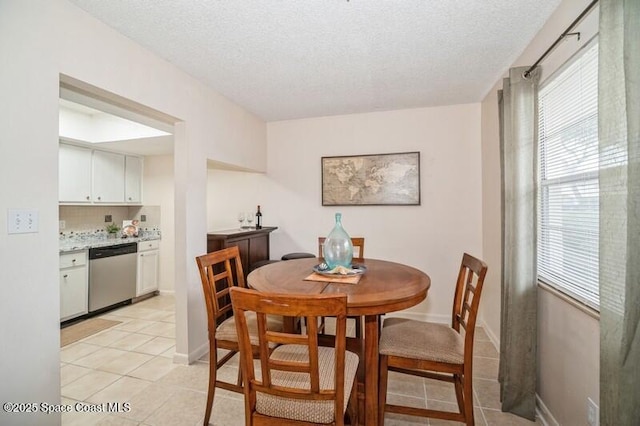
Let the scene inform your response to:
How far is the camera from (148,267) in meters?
4.33

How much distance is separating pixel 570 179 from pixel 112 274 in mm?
4760

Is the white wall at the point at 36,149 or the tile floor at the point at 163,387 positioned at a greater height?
the white wall at the point at 36,149

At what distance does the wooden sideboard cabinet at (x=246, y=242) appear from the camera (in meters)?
2.92

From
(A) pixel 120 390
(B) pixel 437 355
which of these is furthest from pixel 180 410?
(B) pixel 437 355

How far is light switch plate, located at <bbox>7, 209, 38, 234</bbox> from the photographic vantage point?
1358 millimetres

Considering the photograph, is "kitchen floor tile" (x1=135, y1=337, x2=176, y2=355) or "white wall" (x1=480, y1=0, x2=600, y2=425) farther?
"kitchen floor tile" (x1=135, y1=337, x2=176, y2=355)

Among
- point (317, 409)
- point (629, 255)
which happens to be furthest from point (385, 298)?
point (629, 255)

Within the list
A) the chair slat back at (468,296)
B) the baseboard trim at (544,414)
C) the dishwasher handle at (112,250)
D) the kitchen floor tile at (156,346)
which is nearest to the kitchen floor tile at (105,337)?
the kitchen floor tile at (156,346)

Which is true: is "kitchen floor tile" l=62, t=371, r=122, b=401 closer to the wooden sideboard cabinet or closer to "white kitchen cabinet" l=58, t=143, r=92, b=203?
the wooden sideboard cabinet

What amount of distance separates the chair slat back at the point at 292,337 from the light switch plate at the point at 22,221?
3.84ft

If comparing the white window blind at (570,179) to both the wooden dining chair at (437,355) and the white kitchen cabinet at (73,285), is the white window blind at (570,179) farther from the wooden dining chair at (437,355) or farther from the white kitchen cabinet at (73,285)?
the white kitchen cabinet at (73,285)

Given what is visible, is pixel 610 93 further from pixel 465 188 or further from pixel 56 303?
pixel 56 303

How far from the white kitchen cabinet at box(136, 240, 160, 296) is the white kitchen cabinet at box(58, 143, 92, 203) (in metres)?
0.96

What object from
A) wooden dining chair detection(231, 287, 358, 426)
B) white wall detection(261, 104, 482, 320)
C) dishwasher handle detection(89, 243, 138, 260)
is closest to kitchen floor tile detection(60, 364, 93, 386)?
dishwasher handle detection(89, 243, 138, 260)
